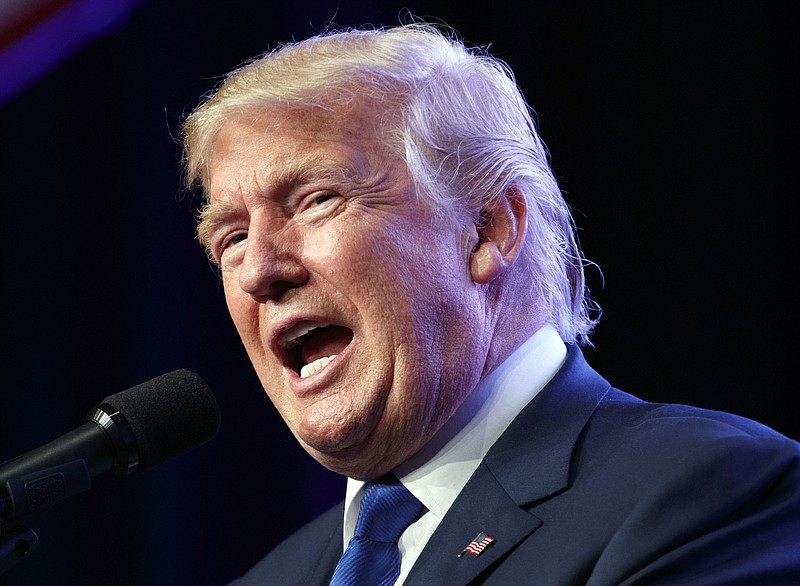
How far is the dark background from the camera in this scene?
2736mm

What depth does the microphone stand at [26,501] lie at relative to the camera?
1.30 meters

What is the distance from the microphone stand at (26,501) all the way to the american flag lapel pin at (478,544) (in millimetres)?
593

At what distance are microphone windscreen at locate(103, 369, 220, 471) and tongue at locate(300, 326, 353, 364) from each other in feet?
0.73

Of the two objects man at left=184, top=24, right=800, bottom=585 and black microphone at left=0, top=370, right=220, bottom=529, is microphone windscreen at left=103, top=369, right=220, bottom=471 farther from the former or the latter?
man at left=184, top=24, right=800, bottom=585

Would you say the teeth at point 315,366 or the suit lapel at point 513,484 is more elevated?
the teeth at point 315,366

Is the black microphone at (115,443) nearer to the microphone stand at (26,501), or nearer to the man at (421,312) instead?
the microphone stand at (26,501)

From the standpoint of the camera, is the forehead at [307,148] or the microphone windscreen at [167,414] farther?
the forehead at [307,148]

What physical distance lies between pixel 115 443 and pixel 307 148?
63 cm

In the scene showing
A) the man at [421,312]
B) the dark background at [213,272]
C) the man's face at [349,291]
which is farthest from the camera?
the dark background at [213,272]

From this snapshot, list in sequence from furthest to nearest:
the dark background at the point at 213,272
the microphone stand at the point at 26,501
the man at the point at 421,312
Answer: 1. the dark background at the point at 213,272
2. the man at the point at 421,312
3. the microphone stand at the point at 26,501

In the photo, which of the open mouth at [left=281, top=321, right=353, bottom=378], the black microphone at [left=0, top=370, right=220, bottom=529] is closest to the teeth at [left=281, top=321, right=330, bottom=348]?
the open mouth at [left=281, top=321, right=353, bottom=378]

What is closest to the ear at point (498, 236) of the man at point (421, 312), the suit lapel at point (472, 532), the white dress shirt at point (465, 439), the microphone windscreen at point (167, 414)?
the man at point (421, 312)

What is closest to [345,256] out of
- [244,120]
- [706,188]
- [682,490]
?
[244,120]

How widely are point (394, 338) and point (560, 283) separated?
45 centimetres
